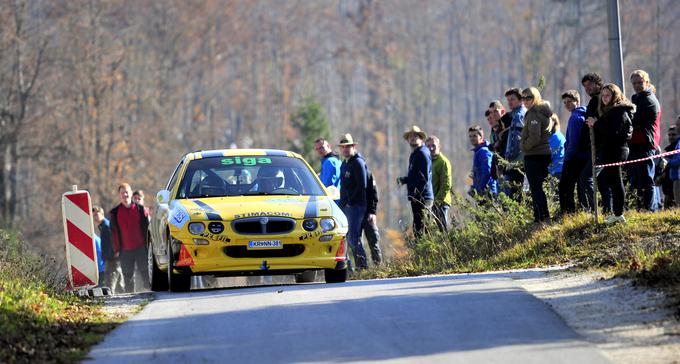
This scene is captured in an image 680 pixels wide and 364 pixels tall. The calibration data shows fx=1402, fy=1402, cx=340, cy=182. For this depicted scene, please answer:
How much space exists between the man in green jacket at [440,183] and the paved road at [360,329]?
657 cm

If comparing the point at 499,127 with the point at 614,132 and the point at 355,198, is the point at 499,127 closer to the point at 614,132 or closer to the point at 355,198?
the point at 355,198

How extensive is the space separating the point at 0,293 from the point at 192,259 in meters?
2.88

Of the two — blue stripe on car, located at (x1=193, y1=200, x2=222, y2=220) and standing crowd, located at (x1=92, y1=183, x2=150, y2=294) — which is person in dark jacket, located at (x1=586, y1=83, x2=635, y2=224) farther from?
standing crowd, located at (x1=92, y1=183, x2=150, y2=294)

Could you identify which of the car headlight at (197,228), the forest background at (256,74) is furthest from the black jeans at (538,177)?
the forest background at (256,74)

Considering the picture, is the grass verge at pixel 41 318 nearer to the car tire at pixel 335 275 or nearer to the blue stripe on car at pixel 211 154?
the blue stripe on car at pixel 211 154

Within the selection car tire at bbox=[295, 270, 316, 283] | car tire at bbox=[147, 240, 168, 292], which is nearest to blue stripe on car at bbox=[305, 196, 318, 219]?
car tire at bbox=[295, 270, 316, 283]

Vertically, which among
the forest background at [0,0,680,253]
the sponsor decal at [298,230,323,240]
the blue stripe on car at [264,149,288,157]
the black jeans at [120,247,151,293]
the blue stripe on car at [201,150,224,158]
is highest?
the forest background at [0,0,680,253]

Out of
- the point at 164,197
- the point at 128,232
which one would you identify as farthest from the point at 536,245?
the point at 128,232

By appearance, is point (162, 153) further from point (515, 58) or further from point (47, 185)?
point (515, 58)

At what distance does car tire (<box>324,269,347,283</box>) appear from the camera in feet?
51.0

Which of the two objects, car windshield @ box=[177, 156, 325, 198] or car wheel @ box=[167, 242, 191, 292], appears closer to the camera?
car wheel @ box=[167, 242, 191, 292]

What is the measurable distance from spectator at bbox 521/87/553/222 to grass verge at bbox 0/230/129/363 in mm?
5679

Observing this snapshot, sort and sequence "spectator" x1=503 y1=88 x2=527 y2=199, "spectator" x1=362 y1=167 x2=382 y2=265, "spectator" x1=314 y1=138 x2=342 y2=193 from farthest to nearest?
"spectator" x1=314 y1=138 x2=342 y2=193 → "spectator" x1=362 y1=167 x2=382 y2=265 → "spectator" x1=503 y1=88 x2=527 y2=199

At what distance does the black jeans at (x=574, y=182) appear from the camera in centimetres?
1630
